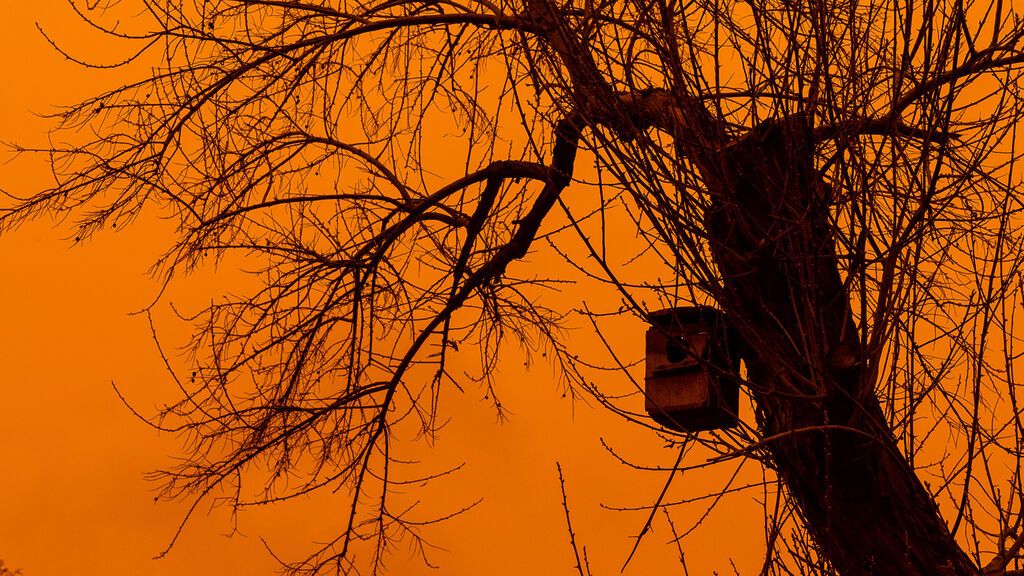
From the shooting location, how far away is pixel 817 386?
340cm

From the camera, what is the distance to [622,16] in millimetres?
5289

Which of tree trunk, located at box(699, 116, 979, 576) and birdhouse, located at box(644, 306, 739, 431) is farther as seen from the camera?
birdhouse, located at box(644, 306, 739, 431)

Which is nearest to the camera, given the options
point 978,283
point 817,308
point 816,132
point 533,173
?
point 978,283

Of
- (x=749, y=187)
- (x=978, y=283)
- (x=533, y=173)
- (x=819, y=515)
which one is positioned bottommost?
(x=819, y=515)

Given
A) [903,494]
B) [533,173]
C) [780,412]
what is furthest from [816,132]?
[533,173]

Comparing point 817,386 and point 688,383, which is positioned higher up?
point 688,383

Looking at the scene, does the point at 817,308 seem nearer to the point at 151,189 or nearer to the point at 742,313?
the point at 742,313

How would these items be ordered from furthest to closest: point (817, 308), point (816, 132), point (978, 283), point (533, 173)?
point (533, 173) → point (816, 132) → point (817, 308) → point (978, 283)

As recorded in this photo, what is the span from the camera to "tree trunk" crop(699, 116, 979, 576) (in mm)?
3488

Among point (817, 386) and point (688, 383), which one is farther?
point (688, 383)

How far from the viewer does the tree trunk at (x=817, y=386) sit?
137 inches

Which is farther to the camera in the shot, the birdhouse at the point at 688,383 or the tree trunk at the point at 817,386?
the birdhouse at the point at 688,383

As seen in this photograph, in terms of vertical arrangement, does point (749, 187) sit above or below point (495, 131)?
below

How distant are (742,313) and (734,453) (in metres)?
0.44
